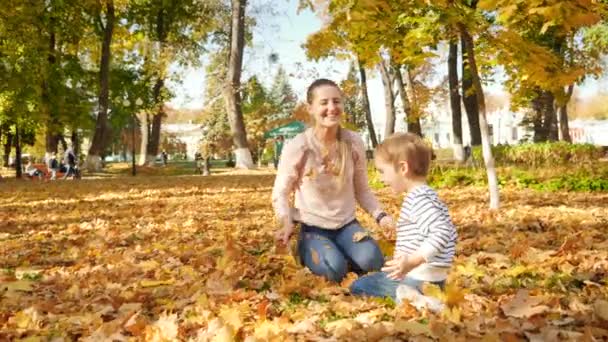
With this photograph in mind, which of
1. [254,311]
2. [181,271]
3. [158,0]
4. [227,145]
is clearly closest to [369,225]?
[181,271]

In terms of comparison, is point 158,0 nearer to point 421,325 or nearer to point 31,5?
point 31,5

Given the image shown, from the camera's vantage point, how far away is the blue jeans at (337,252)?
436 centimetres

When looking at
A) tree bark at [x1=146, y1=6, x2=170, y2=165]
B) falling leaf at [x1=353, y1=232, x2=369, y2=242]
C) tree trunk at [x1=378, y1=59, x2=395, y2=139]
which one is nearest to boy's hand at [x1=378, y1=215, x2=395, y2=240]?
falling leaf at [x1=353, y1=232, x2=369, y2=242]

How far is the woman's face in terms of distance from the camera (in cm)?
441

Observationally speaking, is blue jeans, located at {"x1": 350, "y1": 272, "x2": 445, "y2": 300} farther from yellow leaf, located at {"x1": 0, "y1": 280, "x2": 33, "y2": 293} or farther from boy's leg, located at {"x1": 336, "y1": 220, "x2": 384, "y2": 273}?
yellow leaf, located at {"x1": 0, "y1": 280, "x2": 33, "y2": 293}

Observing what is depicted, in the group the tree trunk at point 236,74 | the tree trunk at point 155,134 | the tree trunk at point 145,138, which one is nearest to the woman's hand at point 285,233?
the tree trunk at point 236,74

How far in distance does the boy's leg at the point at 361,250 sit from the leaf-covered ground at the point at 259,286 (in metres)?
0.33

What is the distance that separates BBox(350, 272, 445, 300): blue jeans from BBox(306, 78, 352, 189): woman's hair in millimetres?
912

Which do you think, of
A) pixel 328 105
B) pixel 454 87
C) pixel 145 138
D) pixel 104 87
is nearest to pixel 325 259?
pixel 328 105

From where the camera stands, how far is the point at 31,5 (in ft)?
66.0

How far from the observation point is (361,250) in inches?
176

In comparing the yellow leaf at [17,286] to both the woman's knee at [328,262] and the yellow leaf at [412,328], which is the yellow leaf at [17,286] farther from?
the yellow leaf at [412,328]

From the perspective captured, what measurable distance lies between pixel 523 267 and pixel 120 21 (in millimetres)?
32254

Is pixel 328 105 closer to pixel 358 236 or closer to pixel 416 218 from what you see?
pixel 358 236
